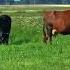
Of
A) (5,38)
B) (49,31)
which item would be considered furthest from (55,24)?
(5,38)

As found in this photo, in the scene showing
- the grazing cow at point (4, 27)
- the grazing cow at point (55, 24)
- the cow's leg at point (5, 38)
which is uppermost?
the grazing cow at point (55, 24)

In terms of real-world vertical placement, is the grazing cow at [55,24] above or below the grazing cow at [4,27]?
above

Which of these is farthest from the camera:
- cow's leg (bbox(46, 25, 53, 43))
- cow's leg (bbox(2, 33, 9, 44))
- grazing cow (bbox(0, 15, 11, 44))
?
grazing cow (bbox(0, 15, 11, 44))

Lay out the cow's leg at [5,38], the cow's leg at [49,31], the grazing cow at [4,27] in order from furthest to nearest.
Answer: the grazing cow at [4,27]
the cow's leg at [5,38]
the cow's leg at [49,31]

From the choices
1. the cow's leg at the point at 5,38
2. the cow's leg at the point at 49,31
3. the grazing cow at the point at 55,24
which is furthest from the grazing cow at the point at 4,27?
the cow's leg at the point at 49,31

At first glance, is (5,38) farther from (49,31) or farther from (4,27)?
(49,31)

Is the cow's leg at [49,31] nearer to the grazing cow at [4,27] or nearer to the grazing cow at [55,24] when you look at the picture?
the grazing cow at [55,24]

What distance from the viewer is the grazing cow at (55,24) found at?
17.3m

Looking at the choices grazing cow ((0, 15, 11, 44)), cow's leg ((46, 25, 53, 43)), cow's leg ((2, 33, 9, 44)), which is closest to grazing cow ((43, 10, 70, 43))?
cow's leg ((46, 25, 53, 43))

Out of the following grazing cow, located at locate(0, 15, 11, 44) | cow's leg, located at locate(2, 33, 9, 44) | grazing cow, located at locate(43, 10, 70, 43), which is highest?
grazing cow, located at locate(43, 10, 70, 43)

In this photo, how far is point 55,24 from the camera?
1761 centimetres

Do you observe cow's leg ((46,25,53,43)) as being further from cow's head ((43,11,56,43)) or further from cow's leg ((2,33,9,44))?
cow's leg ((2,33,9,44))

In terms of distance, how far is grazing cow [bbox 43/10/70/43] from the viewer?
17.3 m

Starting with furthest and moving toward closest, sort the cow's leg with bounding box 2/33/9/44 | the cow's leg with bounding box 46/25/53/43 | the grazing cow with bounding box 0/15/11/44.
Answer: the grazing cow with bounding box 0/15/11/44
the cow's leg with bounding box 2/33/9/44
the cow's leg with bounding box 46/25/53/43
